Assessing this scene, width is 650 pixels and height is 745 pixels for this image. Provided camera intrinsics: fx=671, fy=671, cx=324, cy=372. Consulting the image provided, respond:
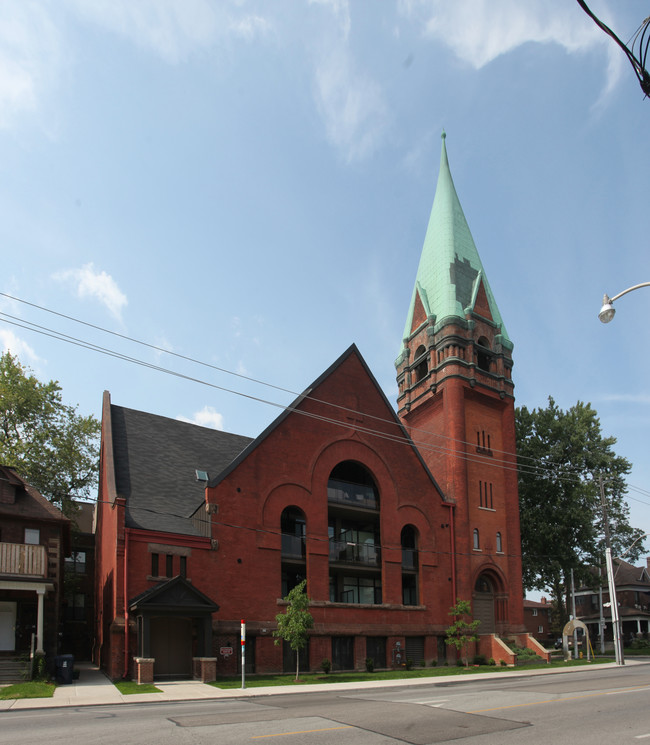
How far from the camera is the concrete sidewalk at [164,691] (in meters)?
17.7

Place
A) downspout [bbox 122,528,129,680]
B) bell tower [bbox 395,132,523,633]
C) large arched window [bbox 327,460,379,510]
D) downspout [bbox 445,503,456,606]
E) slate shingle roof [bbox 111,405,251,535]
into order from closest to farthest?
downspout [bbox 122,528,129,680], slate shingle roof [bbox 111,405,251,535], large arched window [bbox 327,460,379,510], downspout [bbox 445,503,456,606], bell tower [bbox 395,132,523,633]

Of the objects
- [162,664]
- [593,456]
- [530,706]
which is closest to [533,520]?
[593,456]

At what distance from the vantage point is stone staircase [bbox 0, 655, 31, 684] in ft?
75.8

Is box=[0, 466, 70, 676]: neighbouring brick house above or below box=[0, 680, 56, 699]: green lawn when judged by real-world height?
above

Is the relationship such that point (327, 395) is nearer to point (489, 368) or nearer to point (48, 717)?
point (489, 368)

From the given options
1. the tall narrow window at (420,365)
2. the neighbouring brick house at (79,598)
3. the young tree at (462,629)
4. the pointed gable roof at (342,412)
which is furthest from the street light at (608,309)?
the neighbouring brick house at (79,598)

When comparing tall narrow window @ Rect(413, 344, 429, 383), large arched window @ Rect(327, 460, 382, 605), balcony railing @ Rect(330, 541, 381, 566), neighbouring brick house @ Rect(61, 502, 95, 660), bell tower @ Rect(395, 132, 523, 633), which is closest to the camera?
balcony railing @ Rect(330, 541, 381, 566)

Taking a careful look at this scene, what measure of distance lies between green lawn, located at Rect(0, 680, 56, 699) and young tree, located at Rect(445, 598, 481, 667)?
68.4ft

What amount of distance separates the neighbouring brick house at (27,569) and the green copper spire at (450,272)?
2694cm

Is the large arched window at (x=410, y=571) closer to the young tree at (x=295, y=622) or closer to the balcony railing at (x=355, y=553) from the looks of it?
the balcony railing at (x=355, y=553)

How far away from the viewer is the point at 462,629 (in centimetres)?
3550

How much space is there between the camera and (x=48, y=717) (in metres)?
14.5

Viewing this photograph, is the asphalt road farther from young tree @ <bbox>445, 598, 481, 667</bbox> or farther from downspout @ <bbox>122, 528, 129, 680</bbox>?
young tree @ <bbox>445, 598, 481, 667</bbox>

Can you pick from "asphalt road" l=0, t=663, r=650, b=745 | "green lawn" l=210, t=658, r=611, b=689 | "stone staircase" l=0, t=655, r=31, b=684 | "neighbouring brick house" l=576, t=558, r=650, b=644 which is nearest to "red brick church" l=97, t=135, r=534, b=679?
"green lawn" l=210, t=658, r=611, b=689
